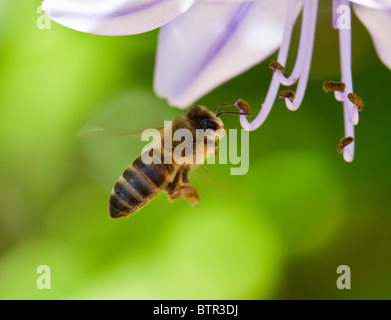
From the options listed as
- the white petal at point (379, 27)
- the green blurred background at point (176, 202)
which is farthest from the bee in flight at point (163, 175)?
the green blurred background at point (176, 202)

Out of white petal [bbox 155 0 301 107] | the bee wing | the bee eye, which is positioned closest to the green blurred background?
the bee wing

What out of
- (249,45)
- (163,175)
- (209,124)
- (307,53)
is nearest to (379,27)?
(307,53)

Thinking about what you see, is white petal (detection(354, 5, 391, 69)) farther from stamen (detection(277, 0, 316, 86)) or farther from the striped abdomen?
the striped abdomen

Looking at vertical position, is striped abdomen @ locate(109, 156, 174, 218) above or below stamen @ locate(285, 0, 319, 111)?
below

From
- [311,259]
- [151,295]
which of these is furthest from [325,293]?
[151,295]

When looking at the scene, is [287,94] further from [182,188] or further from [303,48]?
[182,188]

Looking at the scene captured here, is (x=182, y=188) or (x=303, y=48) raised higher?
(x=303, y=48)

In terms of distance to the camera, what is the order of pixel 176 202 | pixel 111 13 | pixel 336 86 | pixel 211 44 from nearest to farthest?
1. pixel 111 13
2. pixel 336 86
3. pixel 211 44
4. pixel 176 202
